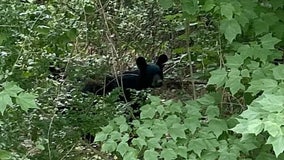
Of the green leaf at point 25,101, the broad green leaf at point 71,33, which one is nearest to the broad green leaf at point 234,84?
the green leaf at point 25,101

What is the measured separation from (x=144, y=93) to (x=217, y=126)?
4.47 feet

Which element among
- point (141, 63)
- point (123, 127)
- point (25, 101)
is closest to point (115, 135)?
point (123, 127)

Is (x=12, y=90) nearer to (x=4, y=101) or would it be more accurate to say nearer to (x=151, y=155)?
(x=4, y=101)

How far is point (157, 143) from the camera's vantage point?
2.69 m

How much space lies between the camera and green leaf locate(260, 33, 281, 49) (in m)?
2.76

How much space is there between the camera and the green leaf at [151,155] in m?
2.65

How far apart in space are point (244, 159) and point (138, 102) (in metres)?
1.35

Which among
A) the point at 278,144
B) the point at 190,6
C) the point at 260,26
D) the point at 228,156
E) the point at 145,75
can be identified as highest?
the point at 190,6

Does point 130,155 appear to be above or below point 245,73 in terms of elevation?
below

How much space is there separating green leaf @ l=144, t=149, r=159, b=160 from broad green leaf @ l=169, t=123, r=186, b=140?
12 cm

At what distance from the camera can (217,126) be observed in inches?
111

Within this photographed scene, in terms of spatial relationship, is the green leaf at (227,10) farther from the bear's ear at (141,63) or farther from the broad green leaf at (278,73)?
the bear's ear at (141,63)

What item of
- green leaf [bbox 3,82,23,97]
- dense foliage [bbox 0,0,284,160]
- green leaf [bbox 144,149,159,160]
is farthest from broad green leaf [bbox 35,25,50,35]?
green leaf [bbox 144,149,159,160]

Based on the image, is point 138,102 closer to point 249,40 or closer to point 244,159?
point 249,40
